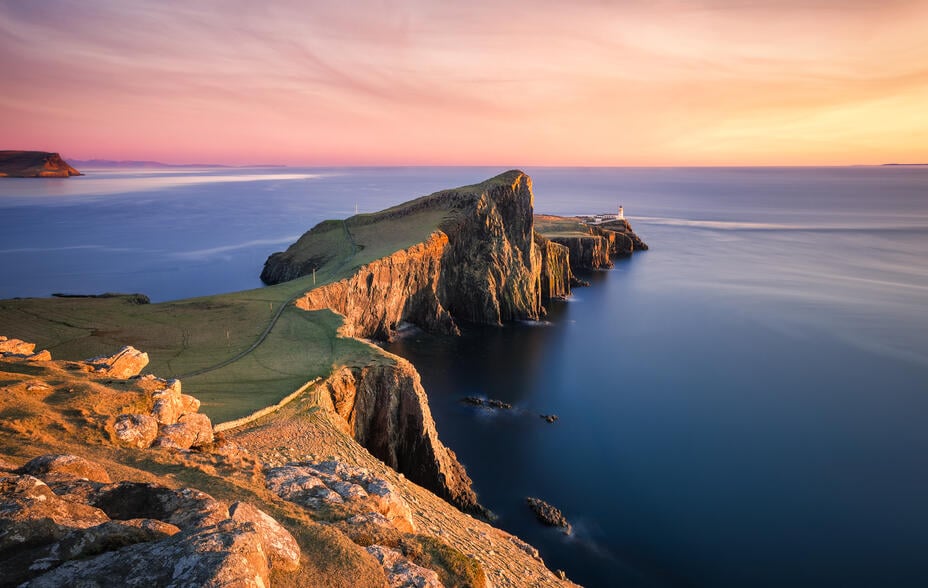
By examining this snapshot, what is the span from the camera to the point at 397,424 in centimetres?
3756

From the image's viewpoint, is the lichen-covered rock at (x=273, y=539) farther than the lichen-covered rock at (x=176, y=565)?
Yes

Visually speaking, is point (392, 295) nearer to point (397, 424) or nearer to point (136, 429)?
point (397, 424)

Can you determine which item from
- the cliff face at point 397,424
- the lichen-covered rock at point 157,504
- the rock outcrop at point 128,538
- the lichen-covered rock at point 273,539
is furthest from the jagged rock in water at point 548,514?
the lichen-covered rock at point 157,504

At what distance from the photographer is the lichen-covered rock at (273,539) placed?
11070mm

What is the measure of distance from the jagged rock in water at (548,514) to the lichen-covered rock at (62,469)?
98.2 feet

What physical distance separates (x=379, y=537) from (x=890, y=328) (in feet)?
309

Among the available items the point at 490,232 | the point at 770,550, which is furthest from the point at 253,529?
the point at 490,232

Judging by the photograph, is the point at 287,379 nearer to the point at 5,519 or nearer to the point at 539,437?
the point at 539,437

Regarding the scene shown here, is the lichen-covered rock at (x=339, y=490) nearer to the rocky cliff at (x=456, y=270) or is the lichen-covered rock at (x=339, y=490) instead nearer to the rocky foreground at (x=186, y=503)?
the rocky foreground at (x=186, y=503)

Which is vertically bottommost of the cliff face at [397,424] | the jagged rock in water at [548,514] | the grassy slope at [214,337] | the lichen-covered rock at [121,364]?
the jagged rock in water at [548,514]

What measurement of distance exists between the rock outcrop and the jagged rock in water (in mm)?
28721

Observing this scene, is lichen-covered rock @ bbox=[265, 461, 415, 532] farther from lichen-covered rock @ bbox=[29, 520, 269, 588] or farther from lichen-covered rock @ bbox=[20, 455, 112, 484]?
lichen-covered rock @ bbox=[29, 520, 269, 588]

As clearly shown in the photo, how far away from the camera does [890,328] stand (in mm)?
78188

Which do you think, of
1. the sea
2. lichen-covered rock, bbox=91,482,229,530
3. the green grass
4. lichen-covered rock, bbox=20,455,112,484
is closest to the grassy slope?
the green grass
